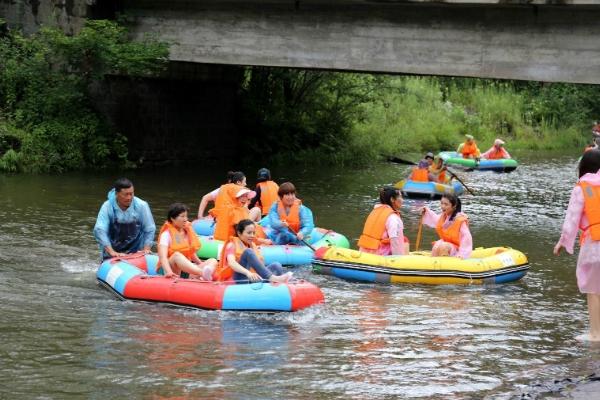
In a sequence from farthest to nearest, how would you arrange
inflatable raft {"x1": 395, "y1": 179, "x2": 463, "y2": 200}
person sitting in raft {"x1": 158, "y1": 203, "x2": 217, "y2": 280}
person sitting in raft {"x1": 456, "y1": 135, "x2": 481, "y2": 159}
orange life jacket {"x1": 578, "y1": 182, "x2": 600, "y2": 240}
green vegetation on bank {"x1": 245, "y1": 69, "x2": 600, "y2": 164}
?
1. green vegetation on bank {"x1": 245, "y1": 69, "x2": 600, "y2": 164}
2. person sitting in raft {"x1": 456, "y1": 135, "x2": 481, "y2": 159}
3. inflatable raft {"x1": 395, "y1": 179, "x2": 463, "y2": 200}
4. person sitting in raft {"x1": 158, "y1": 203, "x2": 217, "y2": 280}
5. orange life jacket {"x1": 578, "y1": 182, "x2": 600, "y2": 240}

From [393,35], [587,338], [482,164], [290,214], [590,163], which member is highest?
[393,35]

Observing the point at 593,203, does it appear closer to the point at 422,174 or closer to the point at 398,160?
the point at 422,174

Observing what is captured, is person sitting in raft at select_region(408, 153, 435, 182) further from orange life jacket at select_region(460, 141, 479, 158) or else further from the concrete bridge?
orange life jacket at select_region(460, 141, 479, 158)

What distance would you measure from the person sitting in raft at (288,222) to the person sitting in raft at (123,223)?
231 cm

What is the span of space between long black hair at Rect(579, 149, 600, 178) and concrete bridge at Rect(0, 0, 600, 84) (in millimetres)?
8627

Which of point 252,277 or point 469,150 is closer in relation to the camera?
point 252,277

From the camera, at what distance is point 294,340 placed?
385 inches

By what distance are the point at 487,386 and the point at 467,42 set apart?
11.9 m

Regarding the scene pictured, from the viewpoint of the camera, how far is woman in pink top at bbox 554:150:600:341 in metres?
9.29

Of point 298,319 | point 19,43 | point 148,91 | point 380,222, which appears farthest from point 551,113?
point 298,319

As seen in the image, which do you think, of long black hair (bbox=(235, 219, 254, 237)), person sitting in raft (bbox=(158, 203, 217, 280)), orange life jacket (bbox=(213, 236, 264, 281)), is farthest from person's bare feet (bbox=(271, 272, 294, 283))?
person sitting in raft (bbox=(158, 203, 217, 280))

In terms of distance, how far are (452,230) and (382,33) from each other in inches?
321

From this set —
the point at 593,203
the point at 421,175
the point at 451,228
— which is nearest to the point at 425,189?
the point at 421,175

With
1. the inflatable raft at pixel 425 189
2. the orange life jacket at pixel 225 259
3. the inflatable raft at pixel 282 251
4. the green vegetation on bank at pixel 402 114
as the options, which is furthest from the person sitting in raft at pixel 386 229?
the green vegetation on bank at pixel 402 114
